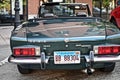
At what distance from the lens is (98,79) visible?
5938mm

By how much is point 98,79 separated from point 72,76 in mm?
530

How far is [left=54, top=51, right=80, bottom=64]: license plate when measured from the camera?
17.5 feet

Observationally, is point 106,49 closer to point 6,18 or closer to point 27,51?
point 27,51

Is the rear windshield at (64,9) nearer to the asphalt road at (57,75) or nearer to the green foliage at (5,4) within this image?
the asphalt road at (57,75)

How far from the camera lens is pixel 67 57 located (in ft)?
17.6

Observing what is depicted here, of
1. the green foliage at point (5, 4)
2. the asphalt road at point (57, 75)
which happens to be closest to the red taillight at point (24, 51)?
the asphalt road at point (57, 75)

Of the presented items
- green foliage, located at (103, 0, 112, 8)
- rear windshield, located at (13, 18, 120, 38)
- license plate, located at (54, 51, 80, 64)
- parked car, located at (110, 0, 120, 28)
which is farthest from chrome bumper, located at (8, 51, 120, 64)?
green foliage, located at (103, 0, 112, 8)

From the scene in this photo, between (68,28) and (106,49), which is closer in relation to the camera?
(106,49)

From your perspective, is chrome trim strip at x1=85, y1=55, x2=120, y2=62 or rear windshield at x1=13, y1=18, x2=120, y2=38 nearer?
chrome trim strip at x1=85, y1=55, x2=120, y2=62

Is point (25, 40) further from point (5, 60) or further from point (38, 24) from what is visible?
point (5, 60)

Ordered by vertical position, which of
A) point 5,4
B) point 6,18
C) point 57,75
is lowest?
point 57,75

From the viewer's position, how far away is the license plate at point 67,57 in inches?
210

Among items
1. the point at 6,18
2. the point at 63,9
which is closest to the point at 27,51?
the point at 63,9

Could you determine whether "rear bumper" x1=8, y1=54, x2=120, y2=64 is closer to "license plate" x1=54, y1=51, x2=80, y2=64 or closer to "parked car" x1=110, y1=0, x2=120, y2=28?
"license plate" x1=54, y1=51, x2=80, y2=64
